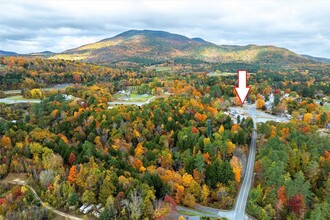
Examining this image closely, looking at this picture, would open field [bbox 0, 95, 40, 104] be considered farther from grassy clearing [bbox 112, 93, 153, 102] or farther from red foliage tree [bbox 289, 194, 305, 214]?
red foliage tree [bbox 289, 194, 305, 214]

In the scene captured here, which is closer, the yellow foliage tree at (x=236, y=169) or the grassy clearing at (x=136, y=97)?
the yellow foliage tree at (x=236, y=169)

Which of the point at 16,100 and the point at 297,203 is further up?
the point at 16,100

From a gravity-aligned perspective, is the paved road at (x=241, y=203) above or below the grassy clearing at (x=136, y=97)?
below

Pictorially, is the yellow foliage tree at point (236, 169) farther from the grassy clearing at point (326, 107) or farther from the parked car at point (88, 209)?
the grassy clearing at point (326, 107)

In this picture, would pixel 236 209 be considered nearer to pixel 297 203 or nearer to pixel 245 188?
pixel 245 188

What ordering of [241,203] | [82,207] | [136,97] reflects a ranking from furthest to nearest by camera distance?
[136,97]
[241,203]
[82,207]

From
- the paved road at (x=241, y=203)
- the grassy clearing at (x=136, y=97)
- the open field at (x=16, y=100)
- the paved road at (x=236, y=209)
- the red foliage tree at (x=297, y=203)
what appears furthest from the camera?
the grassy clearing at (x=136, y=97)

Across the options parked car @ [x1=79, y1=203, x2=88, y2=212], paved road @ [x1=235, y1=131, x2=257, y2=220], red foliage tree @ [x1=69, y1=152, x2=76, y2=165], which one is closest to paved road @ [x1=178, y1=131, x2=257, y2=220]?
paved road @ [x1=235, y1=131, x2=257, y2=220]

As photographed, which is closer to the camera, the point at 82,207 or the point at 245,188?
the point at 82,207

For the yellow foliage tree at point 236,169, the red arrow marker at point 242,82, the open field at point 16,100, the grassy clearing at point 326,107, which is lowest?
the yellow foliage tree at point 236,169

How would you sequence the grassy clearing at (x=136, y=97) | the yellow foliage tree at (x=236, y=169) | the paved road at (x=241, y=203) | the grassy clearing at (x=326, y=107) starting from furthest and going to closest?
the grassy clearing at (x=136, y=97)
the grassy clearing at (x=326, y=107)
the yellow foliage tree at (x=236, y=169)
the paved road at (x=241, y=203)

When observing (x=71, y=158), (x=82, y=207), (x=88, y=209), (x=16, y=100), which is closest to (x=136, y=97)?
(x=16, y=100)

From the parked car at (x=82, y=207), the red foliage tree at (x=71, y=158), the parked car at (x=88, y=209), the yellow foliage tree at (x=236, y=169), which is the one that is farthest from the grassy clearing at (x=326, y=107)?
the parked car at (x=82, y=207)
